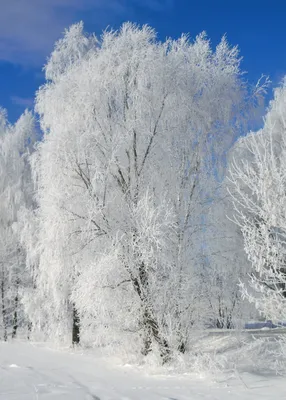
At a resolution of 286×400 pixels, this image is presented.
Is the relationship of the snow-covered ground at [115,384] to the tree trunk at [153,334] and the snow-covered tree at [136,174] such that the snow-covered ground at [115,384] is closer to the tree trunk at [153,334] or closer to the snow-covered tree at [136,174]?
the tree trunk at [153,334]

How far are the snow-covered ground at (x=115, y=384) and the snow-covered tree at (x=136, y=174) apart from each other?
3.14 ft

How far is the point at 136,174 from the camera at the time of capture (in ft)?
32.5

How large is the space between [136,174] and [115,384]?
4432mm

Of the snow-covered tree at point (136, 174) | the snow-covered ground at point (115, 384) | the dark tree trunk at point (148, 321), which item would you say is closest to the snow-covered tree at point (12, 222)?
the snow-covered tree at point (136, 174)

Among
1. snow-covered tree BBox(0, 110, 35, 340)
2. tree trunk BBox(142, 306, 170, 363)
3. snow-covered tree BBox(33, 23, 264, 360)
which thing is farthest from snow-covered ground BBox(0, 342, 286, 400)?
snow-covered tree BBox(0, 110, 35, 340)

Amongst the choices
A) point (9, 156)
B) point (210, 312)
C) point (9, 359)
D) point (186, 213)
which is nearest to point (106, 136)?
point (186, 213)

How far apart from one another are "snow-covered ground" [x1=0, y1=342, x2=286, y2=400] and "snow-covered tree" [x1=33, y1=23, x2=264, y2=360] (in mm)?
957

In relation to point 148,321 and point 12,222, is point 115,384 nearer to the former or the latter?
point 148,321

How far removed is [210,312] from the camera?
9453 millimetres

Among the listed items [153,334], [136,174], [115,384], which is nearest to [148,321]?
[153,334]

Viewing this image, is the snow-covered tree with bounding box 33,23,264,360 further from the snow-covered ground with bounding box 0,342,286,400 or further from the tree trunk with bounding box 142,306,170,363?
the snow-covered ground with bounding box 0,342,286,400

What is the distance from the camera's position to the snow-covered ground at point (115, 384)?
621 cm

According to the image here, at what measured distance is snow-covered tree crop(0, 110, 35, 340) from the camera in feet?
62.8

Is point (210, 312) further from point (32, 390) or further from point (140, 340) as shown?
point (32, 390)
